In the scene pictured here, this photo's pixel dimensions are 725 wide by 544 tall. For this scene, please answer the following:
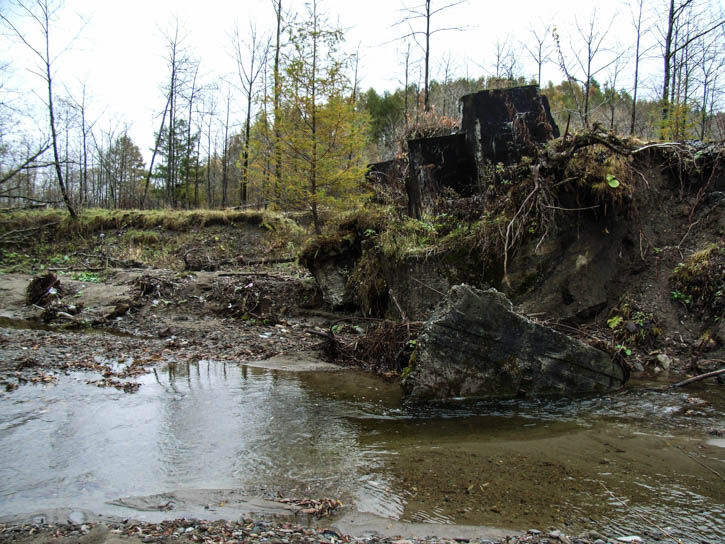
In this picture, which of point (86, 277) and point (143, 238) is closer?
point (86, 277)

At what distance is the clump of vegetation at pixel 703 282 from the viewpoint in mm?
6793

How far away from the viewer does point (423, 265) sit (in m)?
8.28

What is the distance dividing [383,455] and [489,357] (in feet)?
7.35

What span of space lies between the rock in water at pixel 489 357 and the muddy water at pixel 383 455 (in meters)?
0.32

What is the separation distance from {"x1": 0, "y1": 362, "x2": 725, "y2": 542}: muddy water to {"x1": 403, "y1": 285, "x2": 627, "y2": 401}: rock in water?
32 centimetres

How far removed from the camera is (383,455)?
13.3ft

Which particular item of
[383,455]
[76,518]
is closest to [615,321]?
[383,455]

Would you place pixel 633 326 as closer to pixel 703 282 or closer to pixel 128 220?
pixel 703 282

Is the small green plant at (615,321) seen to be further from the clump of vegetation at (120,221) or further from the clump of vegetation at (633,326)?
the clump of vegetation at (120,221)

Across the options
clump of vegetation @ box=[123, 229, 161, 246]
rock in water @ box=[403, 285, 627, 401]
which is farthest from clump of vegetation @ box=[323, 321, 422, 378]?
clump of vegetation @ box=[123, 229, 161, 246]

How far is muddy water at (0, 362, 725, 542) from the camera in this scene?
312 cm

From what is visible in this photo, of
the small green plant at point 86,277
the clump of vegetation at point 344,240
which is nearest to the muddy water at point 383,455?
the clump of vegetation at point 344,240

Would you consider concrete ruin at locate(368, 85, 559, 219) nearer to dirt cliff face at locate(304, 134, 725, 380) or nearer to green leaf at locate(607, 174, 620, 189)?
dirt cliff face at locate(304, 134, 725, 380)

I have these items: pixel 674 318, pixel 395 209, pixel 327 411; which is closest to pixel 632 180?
A: pixel 674 318
